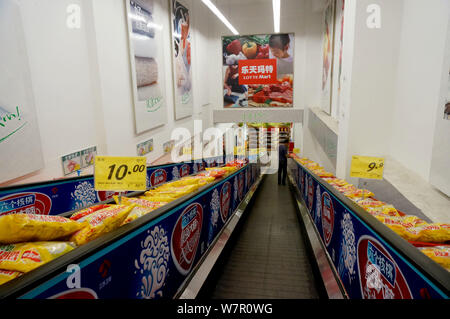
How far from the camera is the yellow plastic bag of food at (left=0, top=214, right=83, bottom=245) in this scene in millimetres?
1199

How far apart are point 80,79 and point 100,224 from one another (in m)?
4.03

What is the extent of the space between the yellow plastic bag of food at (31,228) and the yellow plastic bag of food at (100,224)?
73mm

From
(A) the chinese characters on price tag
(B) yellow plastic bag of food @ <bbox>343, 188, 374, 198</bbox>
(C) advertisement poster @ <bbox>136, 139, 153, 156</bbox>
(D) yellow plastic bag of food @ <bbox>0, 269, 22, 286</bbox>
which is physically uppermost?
(A) the chinese characters on price tag

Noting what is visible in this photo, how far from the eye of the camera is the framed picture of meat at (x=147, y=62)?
19.9ft

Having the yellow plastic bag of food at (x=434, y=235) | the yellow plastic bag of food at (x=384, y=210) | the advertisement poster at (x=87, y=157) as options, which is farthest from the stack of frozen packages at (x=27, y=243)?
the advertisement poster at (x=87, y=157)

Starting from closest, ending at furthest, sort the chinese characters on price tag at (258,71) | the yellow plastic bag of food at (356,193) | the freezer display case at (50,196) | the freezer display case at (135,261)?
the freezer display case at (135,261) → the freezer display case at (50,196) → the yellow plastic bag of food at (356,193) → the chinese characters on price tag at (258,71)

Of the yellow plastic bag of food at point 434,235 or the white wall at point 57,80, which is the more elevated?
the white wall at point 57,80

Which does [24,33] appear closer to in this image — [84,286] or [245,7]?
[84,286]

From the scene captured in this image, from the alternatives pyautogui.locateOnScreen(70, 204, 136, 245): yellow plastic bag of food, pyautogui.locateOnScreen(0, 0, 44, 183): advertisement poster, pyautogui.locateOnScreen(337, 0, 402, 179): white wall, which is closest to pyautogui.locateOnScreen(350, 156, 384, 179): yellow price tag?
pyautogui.locateOnScreen(337, 0, 402, 179): white wall

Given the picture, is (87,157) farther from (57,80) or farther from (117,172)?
(117,172)

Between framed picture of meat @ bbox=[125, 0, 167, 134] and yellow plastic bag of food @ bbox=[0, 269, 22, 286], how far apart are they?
17.6ft

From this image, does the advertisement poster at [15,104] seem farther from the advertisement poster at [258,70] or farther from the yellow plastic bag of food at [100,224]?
the advertisement poster at [258,70]

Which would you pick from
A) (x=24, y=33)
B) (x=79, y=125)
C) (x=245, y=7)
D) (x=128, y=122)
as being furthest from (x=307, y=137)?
(x=24, y=33)

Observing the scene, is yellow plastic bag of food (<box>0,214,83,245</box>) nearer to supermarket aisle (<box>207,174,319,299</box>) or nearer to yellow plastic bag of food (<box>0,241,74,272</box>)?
yellow plastic bag of food (<box>0,241,74,272</box>)
